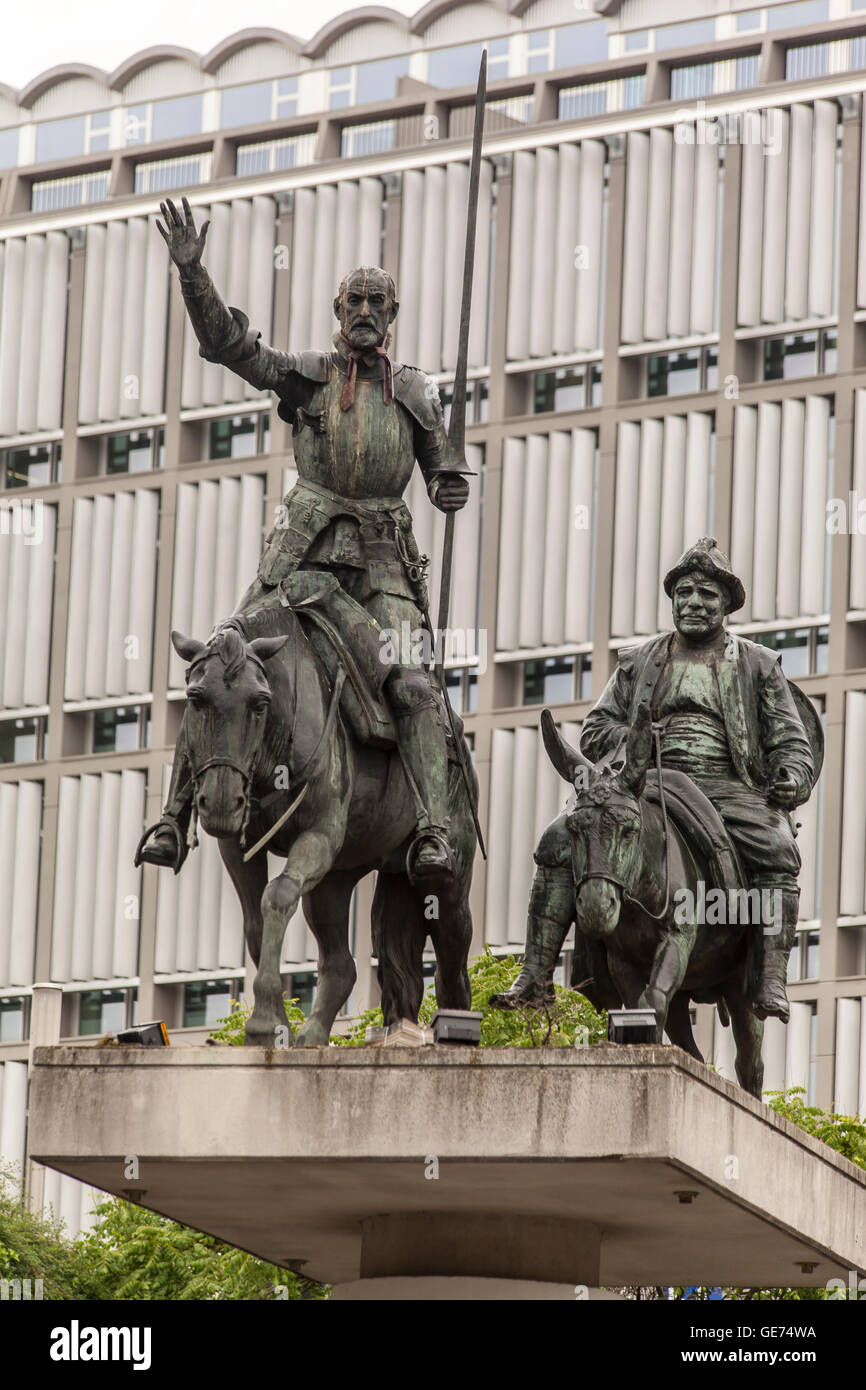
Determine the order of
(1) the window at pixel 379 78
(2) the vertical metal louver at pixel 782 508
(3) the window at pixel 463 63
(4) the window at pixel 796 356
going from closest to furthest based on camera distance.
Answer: (2) the vertical metal louver at pixel 782 508, (4) the window at pixel 796 356, (3) the window at pixel 463 63, (1) the window at pixel 379 78

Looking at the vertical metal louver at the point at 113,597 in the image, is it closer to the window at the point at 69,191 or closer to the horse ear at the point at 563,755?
the window at the point at 69,191

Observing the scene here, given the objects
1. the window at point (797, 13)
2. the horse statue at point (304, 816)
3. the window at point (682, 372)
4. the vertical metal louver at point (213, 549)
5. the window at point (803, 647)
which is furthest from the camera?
the vertical metal louver at point (213, 549)

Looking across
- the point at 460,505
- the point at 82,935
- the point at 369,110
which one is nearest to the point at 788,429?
the point at 369,110

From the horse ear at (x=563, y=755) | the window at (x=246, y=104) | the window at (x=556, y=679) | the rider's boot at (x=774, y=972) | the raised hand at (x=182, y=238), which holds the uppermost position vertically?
the window at (x=246, y=104)

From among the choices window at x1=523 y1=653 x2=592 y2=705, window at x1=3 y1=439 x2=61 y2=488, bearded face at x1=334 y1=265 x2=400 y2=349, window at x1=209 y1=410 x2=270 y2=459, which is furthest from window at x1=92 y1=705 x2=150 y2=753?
bearded face at x1=334 y1=265 x2=400 y2=349

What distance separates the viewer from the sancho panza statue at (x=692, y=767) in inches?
843

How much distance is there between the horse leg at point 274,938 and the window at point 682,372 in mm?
53503

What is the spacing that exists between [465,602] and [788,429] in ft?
26.7

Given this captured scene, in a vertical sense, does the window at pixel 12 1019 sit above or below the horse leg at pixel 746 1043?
below

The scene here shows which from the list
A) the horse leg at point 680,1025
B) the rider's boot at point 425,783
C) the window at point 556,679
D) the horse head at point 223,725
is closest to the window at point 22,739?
the window at point 556,679

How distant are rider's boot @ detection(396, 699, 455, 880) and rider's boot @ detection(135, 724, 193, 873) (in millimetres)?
1490

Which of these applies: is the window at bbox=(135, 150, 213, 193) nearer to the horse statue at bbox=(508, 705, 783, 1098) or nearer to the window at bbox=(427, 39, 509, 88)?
the window at bbox=(427, 39, 509, 88)

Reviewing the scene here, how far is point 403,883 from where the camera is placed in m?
21.9

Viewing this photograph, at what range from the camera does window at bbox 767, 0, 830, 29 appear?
75.2 meters
